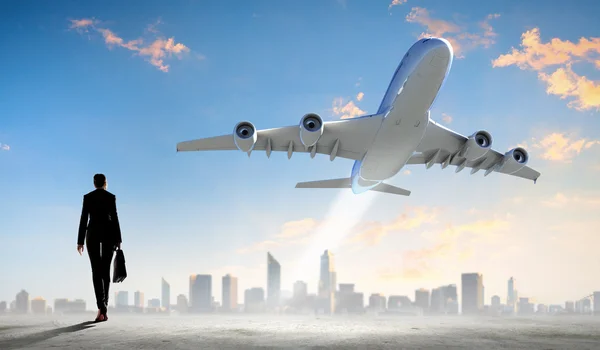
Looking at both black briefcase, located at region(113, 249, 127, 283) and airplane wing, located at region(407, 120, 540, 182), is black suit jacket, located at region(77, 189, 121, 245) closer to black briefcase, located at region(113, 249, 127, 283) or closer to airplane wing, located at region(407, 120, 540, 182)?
black briefcase, located at region(113, 249, 127, 283)

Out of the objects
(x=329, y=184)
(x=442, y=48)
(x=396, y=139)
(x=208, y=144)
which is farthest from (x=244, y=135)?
(x=329, y=184)

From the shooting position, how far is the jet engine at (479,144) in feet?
119

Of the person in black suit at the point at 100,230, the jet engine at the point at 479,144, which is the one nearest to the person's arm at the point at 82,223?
the person in black suit at the point at 100,230

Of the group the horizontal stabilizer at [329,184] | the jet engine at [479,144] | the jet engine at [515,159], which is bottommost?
the horizontal stabilizer at [329,184]

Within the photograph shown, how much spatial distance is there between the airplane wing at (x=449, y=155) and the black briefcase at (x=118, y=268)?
1164 inches

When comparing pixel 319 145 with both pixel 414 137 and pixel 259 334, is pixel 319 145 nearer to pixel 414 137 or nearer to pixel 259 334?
pixel 414 137

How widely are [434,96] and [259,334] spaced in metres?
21.8

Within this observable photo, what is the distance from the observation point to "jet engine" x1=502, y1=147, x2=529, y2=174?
37094 mm

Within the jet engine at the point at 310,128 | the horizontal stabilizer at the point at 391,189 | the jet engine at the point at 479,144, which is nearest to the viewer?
the jet engine at the point at 310,128

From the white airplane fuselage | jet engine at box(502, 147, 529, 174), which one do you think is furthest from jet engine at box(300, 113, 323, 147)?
jet engine at box(502, 147, 529, 174)

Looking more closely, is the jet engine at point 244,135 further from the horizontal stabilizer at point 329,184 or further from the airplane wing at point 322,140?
the horizontal stabilizer at point 329,184

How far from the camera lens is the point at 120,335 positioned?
11.3 metres

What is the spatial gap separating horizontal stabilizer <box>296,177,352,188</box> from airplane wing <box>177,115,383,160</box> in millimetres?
5797

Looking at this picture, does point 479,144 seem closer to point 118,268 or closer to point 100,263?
point 118,268
